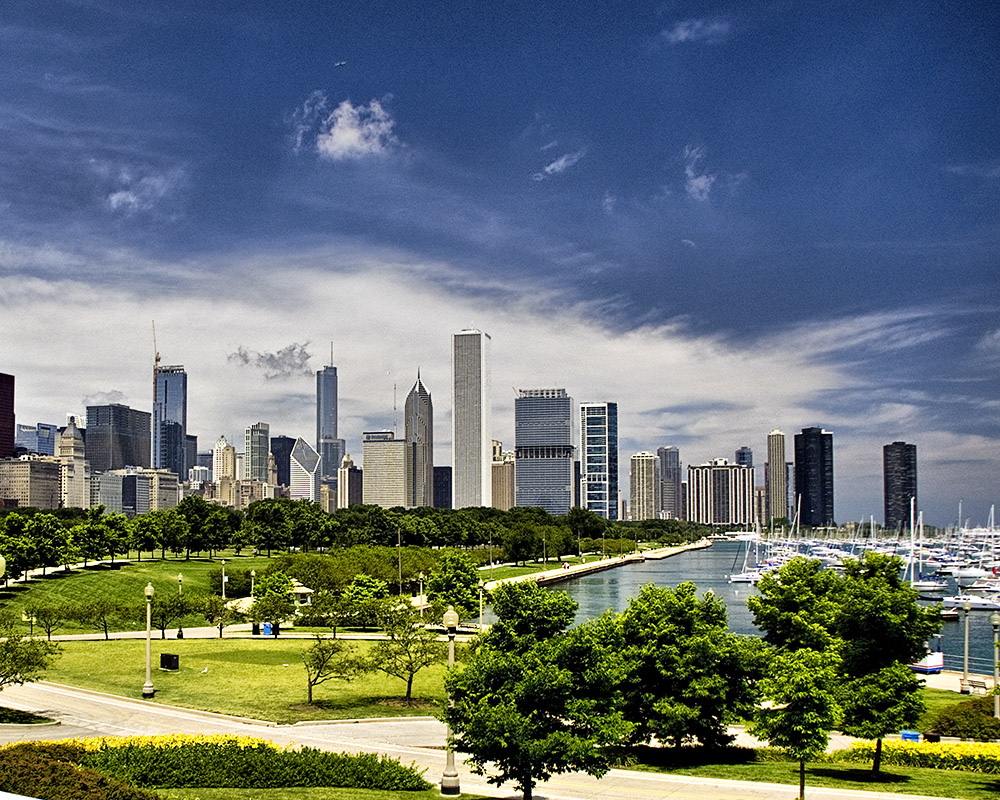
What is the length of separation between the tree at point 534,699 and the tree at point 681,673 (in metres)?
8.00

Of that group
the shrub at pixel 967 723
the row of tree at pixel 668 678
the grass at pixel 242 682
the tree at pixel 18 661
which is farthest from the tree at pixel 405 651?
the shrub at pixel 967 723

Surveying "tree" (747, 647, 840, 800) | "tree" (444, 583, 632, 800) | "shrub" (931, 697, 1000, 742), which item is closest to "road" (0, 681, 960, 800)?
"tree" (747, 647, 840, 800)

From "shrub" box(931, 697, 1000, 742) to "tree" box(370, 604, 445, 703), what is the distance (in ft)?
74.0

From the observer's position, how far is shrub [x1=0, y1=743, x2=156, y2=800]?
15445 millimetres

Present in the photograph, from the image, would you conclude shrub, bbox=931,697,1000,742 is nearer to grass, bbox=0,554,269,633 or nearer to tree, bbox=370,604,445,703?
tree, bbox=370,604,445,703

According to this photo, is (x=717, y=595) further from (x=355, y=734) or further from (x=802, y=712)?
(x=802, y=712)

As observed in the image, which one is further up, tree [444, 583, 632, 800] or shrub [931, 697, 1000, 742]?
tree [444, 583, 632, 800]

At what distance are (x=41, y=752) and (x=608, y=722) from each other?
529 inches

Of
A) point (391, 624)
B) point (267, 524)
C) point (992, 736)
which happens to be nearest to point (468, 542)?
point (267, 524)

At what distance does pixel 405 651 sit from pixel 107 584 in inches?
2451

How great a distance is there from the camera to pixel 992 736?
37531 millimetres

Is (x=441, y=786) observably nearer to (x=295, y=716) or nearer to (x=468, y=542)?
(x=295, y=716)

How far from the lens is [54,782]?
1644 centimetres

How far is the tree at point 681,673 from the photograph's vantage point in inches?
1307
